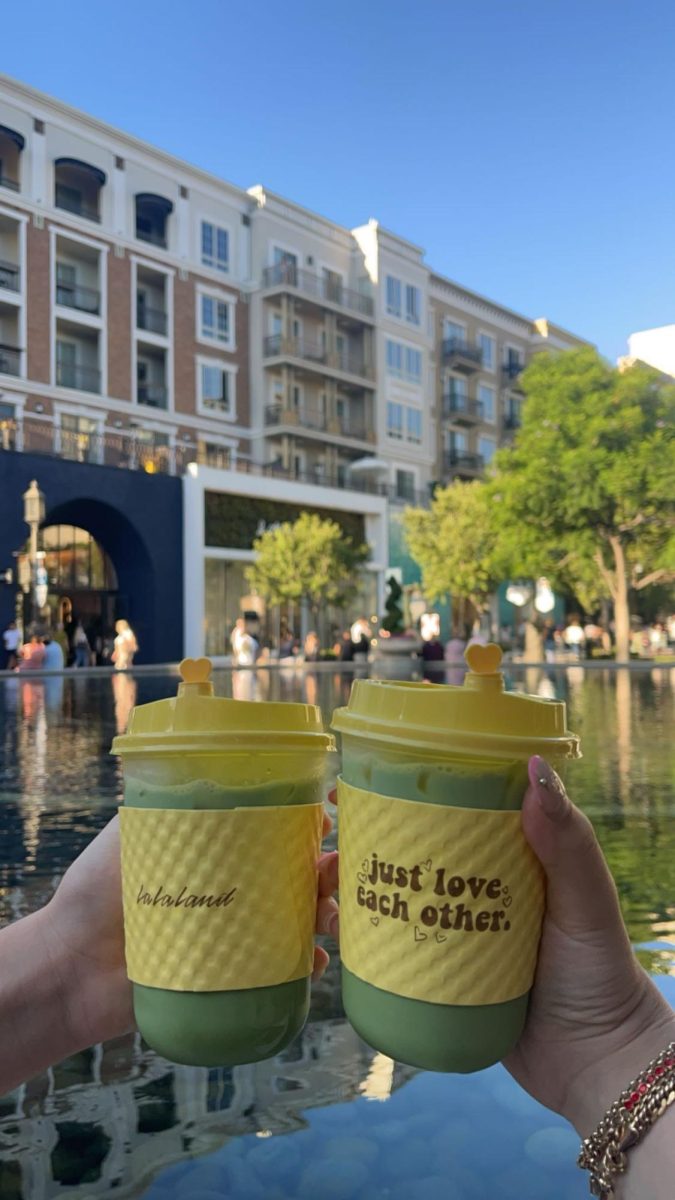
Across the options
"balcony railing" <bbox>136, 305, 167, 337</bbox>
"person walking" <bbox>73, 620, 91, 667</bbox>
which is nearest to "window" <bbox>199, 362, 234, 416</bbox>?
"balcony railing" <bbox>136, 305, 167, 337</bbox>

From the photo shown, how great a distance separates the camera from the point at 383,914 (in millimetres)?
959

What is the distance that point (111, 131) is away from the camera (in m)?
31.8

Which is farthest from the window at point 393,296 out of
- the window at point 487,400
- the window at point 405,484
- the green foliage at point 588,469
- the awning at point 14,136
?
the awning at point 14,136

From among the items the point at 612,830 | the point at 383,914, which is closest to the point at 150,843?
the point at 383,914

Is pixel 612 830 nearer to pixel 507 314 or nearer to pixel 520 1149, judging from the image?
pixel 520 1149

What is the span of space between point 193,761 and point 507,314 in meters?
51.5

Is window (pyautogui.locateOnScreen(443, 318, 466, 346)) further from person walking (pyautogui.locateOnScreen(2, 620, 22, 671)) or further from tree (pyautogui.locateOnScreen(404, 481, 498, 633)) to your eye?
person walking (pyautogui.locateOnScreen(2, 620, 22, 671))

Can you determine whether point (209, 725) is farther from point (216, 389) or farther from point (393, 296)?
point (393, 296)

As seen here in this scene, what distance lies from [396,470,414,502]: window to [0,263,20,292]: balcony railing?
1759cm

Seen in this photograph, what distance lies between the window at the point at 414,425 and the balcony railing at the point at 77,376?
49.6 ft

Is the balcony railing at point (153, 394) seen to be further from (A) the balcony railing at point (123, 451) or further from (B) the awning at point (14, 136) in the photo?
(B) the awning at point (14, 136)

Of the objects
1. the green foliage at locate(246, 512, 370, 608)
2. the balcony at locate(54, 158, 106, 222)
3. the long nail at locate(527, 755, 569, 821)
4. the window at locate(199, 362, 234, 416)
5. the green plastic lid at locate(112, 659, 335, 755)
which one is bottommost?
the long nail at locate(527, 755, 569, 821)

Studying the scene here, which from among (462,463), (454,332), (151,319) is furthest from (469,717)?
(454,332)

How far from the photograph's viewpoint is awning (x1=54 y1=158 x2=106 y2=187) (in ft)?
101
